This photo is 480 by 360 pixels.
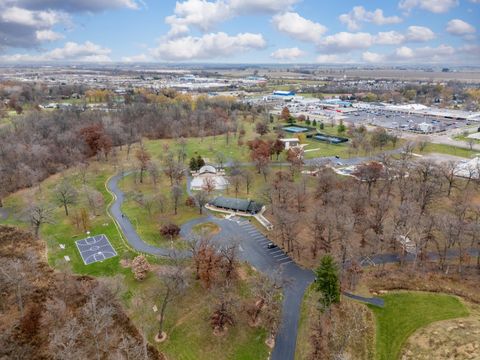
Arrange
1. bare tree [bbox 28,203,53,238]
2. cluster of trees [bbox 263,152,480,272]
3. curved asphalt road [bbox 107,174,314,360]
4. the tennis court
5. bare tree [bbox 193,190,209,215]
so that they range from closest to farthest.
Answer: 1. curved asphalt road [bbox 107,174,314,360]
2. cluster of trees [bbox 263,152,480,272]
3. the tennis court
4. bare tree [bbox 28,203,53,238]
5. bare tree [bbox 193,190,209,215]

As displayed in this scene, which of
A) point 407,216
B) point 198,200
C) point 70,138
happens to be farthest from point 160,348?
point 70,138

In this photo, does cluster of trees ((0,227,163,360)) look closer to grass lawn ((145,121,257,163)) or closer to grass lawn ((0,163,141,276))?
grass lawn ((0,163,141,276))

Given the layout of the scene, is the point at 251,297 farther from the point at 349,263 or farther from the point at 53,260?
the point at 53,260

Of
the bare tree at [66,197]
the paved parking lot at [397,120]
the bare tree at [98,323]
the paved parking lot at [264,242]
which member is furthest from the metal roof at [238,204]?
the paved parking lot at [397,120]

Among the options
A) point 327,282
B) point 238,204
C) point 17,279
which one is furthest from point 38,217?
point 327,282

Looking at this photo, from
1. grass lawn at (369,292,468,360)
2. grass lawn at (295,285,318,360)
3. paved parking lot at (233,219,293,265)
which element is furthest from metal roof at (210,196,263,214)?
grass lawn at (369,292,468,360)

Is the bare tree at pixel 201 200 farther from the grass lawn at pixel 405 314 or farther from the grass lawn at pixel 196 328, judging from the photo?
the grass lawn at pixel 405 314

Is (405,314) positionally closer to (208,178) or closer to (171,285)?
(171,285)
